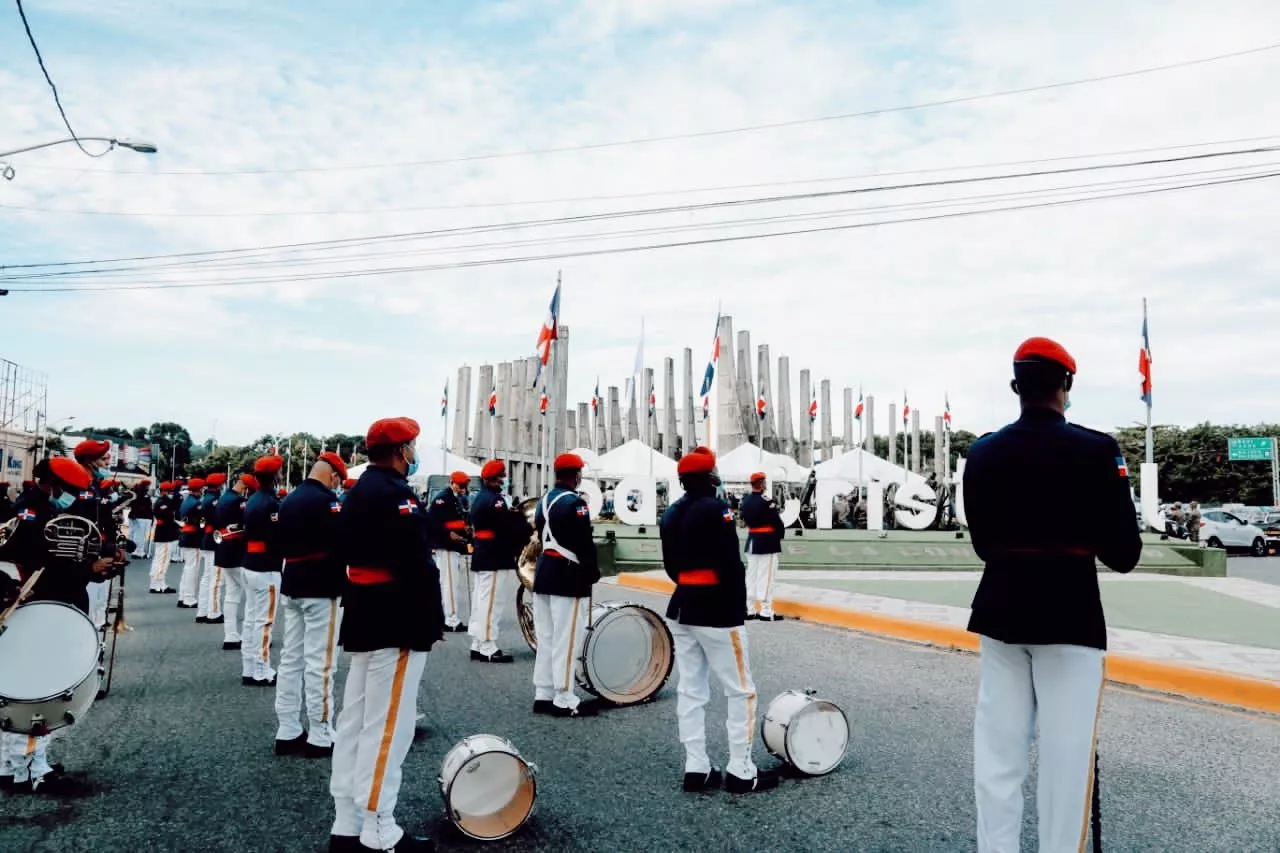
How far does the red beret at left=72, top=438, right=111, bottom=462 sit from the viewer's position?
7.27 meters

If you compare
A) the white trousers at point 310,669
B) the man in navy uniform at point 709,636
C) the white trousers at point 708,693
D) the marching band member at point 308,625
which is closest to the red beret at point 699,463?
the man in navy uniform at point 709,636

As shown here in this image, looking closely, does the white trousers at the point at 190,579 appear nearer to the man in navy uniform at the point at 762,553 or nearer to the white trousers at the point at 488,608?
the white trousers at the point at 488,608

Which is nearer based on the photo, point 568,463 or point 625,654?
point 625,654

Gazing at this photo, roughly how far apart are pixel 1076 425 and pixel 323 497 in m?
4.96

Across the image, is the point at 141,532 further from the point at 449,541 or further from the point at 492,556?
the point at 492,556

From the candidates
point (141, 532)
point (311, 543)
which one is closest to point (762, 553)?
point (311, 543)

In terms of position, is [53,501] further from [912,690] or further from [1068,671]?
[912,690]

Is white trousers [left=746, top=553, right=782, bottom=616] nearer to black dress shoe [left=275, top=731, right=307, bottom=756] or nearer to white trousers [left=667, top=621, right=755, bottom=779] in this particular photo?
white trousers [left=667, top=621, right=755, bottom=779]

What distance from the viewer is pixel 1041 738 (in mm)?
3219

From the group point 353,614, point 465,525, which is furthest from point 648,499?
point 353,614

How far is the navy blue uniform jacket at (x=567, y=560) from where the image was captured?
7359 millimetres

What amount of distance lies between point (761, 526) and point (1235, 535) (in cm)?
2528

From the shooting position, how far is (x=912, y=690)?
25.9 ft

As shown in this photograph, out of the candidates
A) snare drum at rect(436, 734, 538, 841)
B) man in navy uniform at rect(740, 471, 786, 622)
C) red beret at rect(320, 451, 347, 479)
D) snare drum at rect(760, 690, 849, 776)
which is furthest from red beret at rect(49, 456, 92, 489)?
man in navy uniform at rect(740, 471, 786, 622)
